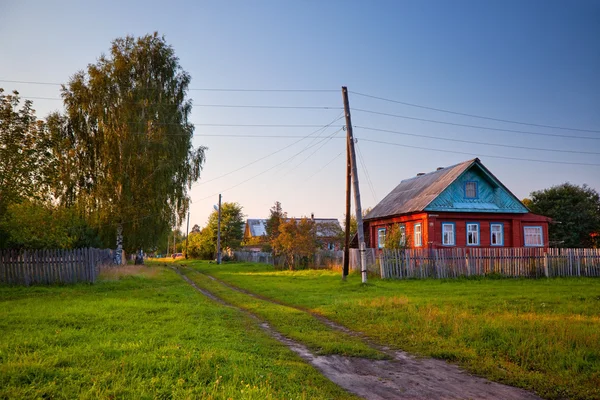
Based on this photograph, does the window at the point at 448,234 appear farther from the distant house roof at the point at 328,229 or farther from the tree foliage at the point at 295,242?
the distant house roof at the point at 328,229

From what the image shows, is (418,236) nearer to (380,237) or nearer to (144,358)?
(380,237)

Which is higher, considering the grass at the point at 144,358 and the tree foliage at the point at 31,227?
the tree foliage at the point at 31,227

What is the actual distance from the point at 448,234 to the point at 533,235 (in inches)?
322

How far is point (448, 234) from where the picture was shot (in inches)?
1353

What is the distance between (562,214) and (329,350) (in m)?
53.4

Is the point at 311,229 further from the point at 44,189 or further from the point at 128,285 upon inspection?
the point at 44,189

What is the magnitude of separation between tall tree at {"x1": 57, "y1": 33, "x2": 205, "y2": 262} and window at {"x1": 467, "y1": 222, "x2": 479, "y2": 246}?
22.6 m

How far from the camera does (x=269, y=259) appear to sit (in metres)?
51.8

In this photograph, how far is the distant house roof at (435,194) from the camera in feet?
111

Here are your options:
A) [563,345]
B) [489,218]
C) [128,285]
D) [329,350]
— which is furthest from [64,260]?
[489,218]

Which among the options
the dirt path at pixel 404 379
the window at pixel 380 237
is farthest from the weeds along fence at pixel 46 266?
the window at pixel 380 237

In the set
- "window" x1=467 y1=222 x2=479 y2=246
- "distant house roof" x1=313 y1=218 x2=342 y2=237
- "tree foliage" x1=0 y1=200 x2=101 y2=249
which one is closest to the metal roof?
"window" x1=467 y1=222 x2=479 y2=246

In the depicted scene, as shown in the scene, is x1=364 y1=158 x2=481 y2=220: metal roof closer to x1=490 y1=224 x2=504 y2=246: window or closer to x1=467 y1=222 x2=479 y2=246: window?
x1=467 y1=222 x2=479 y2=246: window

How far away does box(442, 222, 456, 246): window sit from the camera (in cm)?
3420
